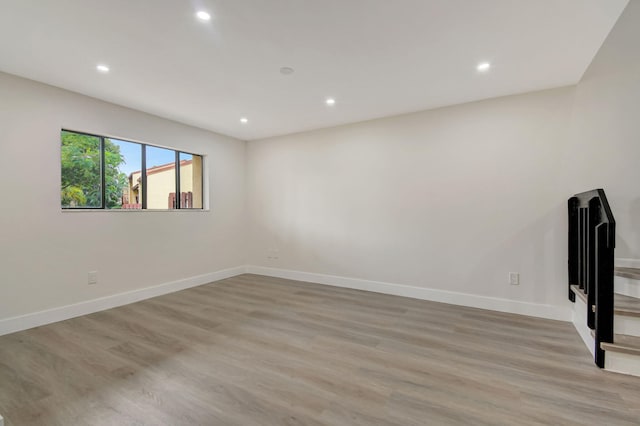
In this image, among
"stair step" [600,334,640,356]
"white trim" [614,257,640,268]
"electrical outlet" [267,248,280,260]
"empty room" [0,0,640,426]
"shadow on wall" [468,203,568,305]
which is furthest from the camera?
"electrical outlet" [267,248,280,260]

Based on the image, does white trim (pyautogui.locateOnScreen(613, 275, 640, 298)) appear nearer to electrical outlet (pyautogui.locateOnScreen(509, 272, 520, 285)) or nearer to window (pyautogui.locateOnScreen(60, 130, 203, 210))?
electrical outlet (pyautogui.locateOnScreen(509, 272, 520, 285))

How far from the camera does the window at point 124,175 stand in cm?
328

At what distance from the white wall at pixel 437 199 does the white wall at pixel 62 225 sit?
67.8 inches

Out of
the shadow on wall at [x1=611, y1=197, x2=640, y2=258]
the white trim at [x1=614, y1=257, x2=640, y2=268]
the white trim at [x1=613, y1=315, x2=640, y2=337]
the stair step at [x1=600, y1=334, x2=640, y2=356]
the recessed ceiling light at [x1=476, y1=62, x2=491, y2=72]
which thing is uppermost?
the recessed ceiling light at [x1=476, y1=62, x2=491, y2=72]

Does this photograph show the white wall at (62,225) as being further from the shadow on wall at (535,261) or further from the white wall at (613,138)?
the white wall at (613,138)

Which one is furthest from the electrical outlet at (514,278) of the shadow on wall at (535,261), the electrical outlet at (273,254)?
the electrical outlet at (273,254)

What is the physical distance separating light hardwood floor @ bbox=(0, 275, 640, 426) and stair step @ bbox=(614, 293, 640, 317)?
46cm

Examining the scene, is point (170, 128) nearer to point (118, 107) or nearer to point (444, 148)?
point (118, 107)

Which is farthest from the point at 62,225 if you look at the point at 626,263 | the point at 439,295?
the point at 626,263

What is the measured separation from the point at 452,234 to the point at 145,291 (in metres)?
4.11

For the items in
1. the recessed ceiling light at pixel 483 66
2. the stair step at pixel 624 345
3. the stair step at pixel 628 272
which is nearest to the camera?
the stair step at pixel 624 345

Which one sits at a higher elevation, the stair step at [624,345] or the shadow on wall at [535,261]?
the shadow on wall at [535,261]

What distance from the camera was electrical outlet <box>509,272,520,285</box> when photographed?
3270 millimetres

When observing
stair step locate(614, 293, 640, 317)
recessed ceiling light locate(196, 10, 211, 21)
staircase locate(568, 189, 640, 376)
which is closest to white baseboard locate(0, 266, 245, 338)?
recessed ceiling light locate(196, 10, 211, 21)
